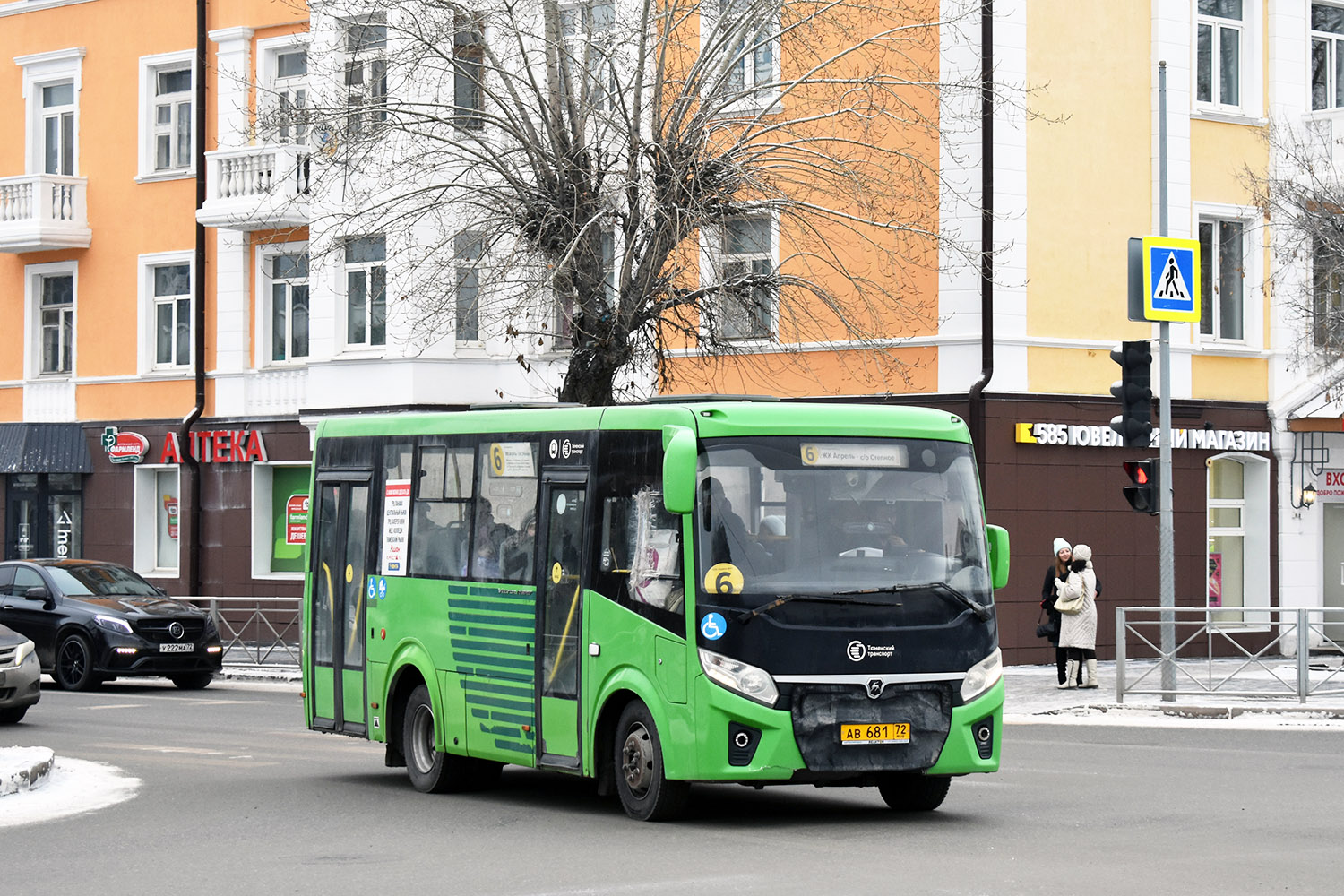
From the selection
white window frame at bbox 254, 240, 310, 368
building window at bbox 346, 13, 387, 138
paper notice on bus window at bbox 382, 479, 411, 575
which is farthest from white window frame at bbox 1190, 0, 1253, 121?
paper notice on bus window at bbox 382, 479, 411, 575

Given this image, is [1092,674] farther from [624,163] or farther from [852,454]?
[852,454]

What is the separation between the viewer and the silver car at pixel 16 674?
68.4 ft

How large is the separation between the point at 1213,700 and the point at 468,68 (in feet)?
46.2

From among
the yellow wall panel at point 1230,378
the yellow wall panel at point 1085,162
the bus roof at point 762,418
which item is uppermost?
the yellow wall panel at point 1085,162

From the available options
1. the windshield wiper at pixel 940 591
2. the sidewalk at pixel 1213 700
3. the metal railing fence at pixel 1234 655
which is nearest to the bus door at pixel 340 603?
the windshield wiper at pixel 940 591

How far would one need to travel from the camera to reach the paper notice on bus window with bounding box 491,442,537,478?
1417cm

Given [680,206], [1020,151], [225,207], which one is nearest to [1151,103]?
[1020,151]

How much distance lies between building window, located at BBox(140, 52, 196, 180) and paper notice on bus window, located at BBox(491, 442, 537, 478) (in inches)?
964

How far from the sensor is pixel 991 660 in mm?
12898

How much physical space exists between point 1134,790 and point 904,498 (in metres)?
3.33

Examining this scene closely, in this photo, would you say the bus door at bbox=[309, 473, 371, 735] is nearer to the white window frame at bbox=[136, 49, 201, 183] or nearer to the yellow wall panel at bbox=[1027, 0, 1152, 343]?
the yellow wall panel at bbox=[1027, 0, 1152, 343]

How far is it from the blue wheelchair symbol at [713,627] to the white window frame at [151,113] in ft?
89.9

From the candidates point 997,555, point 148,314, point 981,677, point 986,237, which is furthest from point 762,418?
point 148,314

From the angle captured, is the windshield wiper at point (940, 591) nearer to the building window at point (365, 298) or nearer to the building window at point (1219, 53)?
the building window at point (1219, 53)
